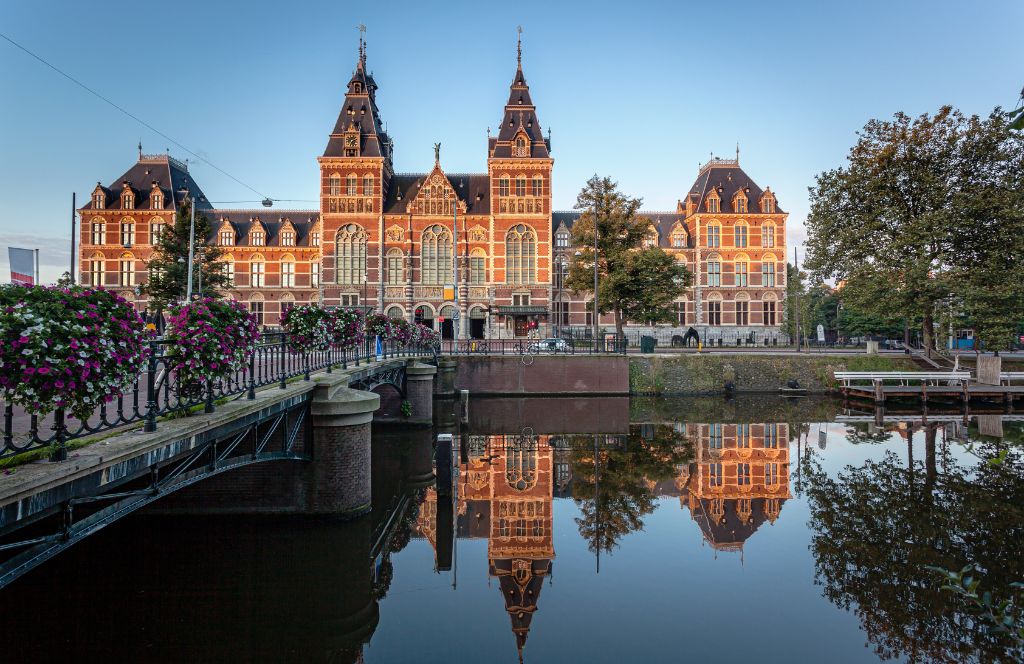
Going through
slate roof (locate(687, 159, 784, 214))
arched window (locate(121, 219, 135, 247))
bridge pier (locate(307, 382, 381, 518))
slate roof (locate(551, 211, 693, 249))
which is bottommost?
bridge pier (locate(307, 382, 381, 518))

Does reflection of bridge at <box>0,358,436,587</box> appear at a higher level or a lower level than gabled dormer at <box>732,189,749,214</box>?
lower

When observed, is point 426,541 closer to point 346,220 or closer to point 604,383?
point 604,383

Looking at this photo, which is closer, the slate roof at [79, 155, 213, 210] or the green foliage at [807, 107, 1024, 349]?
the green foliage at [807, 107, 1024, 349]

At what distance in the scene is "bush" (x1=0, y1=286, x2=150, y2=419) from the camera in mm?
4238

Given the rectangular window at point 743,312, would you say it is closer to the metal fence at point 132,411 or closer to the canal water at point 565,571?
the canal water at point 565,571

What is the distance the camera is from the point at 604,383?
30.2 metres

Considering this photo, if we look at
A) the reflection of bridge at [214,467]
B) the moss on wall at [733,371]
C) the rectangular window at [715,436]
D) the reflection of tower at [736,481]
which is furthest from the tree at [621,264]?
the reflection of bridge at [214,467]

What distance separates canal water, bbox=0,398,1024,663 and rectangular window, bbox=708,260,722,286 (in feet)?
109

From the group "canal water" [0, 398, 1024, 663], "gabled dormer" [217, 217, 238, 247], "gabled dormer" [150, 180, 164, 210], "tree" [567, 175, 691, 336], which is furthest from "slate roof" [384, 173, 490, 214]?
"canal water" [0, 398, 1024, 663]

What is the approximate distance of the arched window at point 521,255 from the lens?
140ft

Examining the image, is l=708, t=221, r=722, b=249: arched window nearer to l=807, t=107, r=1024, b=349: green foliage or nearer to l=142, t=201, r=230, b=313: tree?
l=807, t=107, r=1024, b=349: green foliage

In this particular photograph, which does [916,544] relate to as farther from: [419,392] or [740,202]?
[740,202]

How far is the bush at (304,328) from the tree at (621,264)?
22.7 metres

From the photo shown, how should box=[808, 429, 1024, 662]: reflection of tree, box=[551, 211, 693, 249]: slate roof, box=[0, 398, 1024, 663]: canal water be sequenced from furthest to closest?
box=[551, 211, 693, 249]: slate roof, box=[808, 429, 1024, 662]: reflection of tree, box=[0, 398, 1024, 663]: canal water
